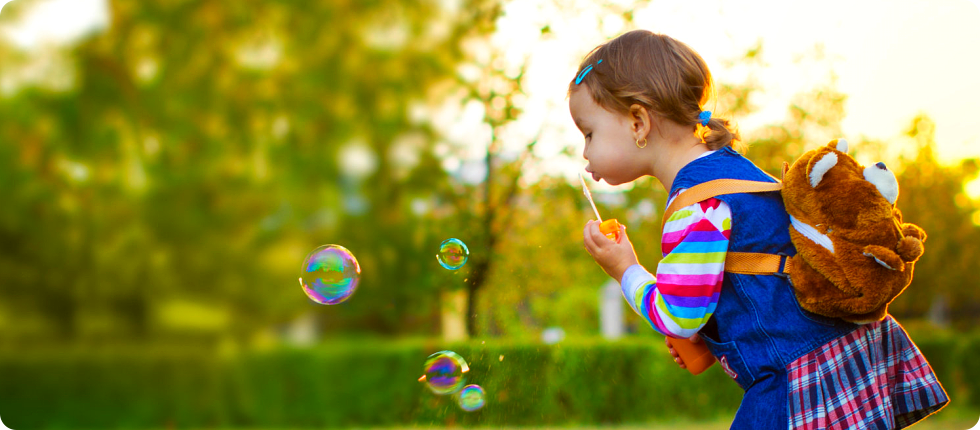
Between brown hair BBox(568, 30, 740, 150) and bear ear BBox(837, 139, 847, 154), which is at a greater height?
brown hair BBox(568, 30, 740, 150)

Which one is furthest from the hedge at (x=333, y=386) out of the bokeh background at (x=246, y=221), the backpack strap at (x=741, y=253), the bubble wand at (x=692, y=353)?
the backpack strap at (x=741, y=253)

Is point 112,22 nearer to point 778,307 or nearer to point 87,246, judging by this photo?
point 87,246

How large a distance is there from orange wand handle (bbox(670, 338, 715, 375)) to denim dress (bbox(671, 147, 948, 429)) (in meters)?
0.14

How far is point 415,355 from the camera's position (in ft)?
35.2

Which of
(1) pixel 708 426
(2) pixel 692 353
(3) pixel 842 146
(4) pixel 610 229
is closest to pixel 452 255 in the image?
(4) pixel 610 229

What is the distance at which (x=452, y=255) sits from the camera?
→ 348cm

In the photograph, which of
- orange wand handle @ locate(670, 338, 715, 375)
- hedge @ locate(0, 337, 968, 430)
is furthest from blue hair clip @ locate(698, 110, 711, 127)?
hedge @ locate(0, 337, 968, 430)

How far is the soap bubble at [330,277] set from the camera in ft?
11.8

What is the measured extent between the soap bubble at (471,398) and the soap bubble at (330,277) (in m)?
0.76

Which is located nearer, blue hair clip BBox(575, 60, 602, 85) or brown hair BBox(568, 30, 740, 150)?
brown hair BBox(568, 30, 740, 150)

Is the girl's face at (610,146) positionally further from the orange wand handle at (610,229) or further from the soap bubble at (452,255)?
the soap bubble at (452,255)

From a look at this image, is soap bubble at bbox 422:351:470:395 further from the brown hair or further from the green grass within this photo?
the green grass

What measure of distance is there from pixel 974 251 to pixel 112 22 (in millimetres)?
14070

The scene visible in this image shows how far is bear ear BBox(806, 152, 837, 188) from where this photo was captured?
1525 mm
